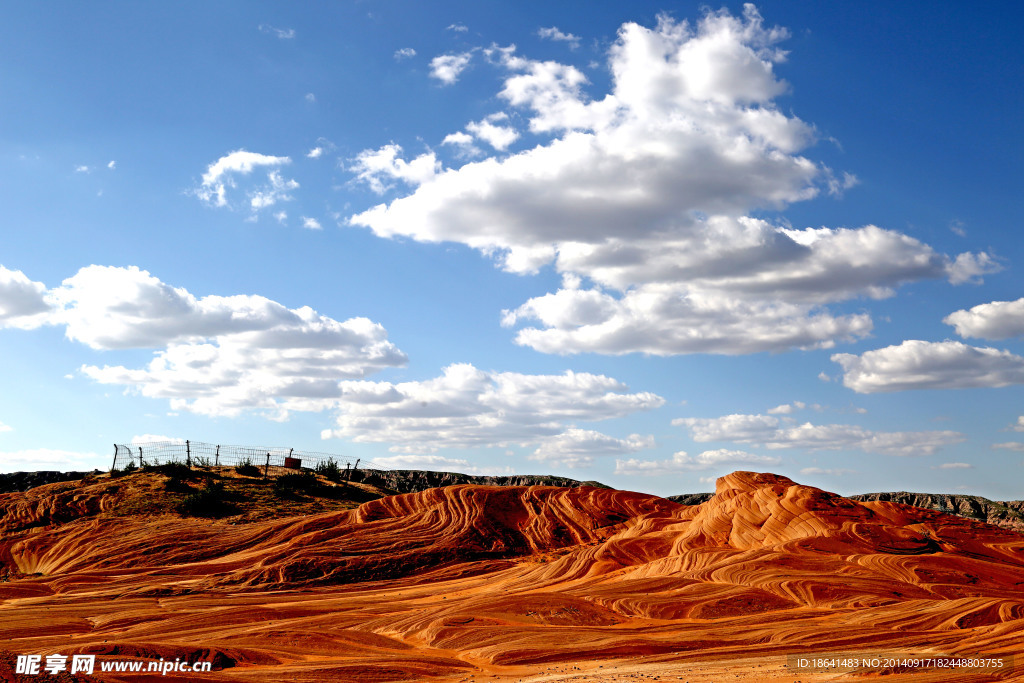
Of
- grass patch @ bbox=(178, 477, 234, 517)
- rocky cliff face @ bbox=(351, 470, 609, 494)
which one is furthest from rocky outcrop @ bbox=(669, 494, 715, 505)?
grass patch @ bbox=(178, 477, 234, 517)

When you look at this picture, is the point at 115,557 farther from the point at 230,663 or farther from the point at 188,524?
the point at 230,663

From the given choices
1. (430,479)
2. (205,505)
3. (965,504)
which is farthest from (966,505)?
(205,505)

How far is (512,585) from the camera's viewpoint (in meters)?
37.0

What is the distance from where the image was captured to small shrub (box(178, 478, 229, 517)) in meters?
Answer: 50.7

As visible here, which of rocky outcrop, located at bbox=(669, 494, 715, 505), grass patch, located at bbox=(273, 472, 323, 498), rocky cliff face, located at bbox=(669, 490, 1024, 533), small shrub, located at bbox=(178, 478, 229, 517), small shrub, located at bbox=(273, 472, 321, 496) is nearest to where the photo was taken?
small shrub, located at bbox=(178, 478, 229, 517)

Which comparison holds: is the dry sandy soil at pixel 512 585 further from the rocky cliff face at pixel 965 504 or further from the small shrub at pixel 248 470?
the rocky cliff face at pixel 965 504

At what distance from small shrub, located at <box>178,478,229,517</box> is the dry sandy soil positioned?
2.01 meters

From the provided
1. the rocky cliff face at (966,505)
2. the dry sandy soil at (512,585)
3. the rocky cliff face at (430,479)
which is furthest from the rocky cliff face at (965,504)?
the dry sandy soil at (512,585)

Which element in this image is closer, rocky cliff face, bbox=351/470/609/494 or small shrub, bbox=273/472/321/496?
small shrub, bbox=273/472/321/496

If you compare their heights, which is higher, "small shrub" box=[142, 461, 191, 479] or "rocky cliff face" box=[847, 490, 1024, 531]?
"small shrub" box=[142, 461, 191, 479]

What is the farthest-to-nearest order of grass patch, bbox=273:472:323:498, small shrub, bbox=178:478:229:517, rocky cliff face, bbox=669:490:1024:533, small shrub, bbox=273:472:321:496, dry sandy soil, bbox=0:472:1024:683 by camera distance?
rocky cliff face, bbox=669:490:1024:533 → small shrub, bbox=273:472:321:496 → grass patch, bbox=273:472:323:498 → small shrub, bbox=178:478:229:517 → dry sandy soil, bbox=0:472:1024:683

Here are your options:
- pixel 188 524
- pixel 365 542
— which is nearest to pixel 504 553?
pixel 365 542

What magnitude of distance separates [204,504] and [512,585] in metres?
25.1

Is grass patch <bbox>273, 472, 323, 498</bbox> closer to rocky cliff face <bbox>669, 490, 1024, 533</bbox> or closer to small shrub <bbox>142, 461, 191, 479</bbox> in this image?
small shrub <bbox>142, 461, 191, 479</bbox>
